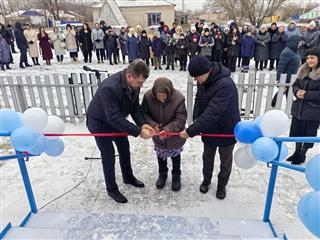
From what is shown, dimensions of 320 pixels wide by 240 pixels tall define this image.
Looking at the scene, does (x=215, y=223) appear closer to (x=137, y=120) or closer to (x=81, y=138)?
(x=137, y=120)

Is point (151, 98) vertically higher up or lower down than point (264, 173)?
higher up

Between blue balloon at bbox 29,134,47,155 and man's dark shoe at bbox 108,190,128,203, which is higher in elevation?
blue balloon at bbox 29,134,47,155

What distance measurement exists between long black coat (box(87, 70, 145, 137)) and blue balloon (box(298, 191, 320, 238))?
166 cm

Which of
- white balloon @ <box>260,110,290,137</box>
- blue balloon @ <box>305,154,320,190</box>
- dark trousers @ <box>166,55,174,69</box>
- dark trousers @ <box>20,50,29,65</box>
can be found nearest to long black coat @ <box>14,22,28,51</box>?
dark trousers @ <box>20,50,29,65</box>

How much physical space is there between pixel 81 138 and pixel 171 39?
6670 millimetres

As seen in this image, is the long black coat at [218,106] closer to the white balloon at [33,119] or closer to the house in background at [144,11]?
the white balloon at [33,119]

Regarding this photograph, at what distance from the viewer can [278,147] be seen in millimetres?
2387

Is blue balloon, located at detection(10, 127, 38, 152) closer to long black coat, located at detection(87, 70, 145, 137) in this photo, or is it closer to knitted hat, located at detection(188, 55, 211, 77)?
long black coat, located at detection(87, 70, 145, 137)

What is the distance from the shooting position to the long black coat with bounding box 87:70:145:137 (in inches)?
105

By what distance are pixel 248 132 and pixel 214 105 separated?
0.41 m

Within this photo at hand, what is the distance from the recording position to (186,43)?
998 cm

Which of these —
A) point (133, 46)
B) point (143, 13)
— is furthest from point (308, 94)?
point (143, 13)

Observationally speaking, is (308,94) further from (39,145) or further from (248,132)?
(39,145)

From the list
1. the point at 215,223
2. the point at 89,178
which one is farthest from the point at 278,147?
the point at 89,178
